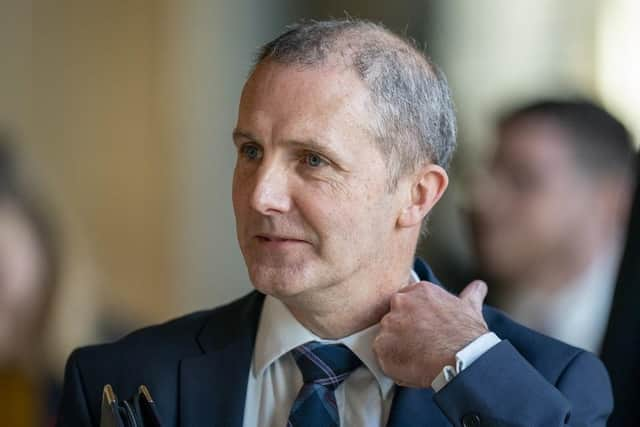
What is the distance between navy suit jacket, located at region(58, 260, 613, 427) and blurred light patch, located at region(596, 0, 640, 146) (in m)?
4.37

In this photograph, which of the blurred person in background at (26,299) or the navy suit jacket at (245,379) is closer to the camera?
the navy suit jacket at (245,379)

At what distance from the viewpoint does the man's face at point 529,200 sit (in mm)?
4602

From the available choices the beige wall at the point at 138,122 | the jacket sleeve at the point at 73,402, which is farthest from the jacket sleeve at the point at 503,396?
the beige wall at the point at 138,122

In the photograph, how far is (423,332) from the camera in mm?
2170

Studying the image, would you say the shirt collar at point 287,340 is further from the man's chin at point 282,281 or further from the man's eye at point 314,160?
the man's eye at point 314,160

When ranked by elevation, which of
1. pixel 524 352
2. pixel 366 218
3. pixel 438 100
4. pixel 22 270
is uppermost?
pixel 438 100

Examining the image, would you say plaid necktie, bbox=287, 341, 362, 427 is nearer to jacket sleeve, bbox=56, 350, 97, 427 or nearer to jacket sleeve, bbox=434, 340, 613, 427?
jacket sleeve, bbox=434, 340, 613, 427

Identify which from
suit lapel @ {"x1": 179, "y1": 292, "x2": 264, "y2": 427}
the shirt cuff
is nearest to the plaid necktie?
suit lapel @ {"x1": 179, "y1": 292, "x2": 264, "y2": 427}

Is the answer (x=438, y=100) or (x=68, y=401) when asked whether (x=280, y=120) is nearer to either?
(x=438, y=100)

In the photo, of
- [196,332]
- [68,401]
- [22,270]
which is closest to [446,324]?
[196,332]

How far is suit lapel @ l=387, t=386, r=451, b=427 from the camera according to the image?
2.19 m

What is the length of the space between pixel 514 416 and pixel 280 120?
653 mm

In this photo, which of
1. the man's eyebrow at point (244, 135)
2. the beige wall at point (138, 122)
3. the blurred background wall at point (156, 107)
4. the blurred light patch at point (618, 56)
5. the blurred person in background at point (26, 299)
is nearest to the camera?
the man's eyebrow at point (244, 135)

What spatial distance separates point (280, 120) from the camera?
7.00 feet
